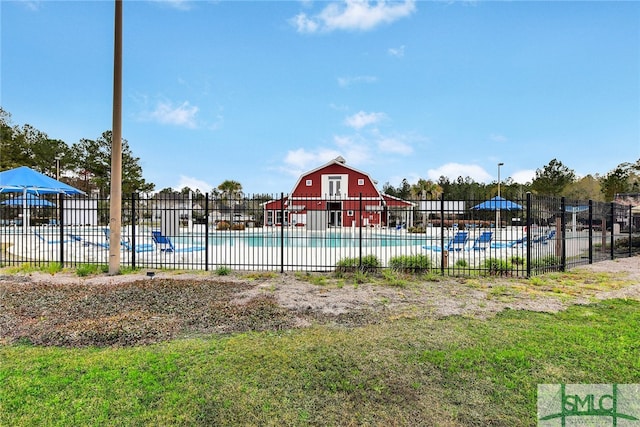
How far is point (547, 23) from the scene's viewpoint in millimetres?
10453

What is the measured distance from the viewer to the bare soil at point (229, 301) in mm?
4855

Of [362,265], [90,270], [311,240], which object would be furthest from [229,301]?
[311,240]

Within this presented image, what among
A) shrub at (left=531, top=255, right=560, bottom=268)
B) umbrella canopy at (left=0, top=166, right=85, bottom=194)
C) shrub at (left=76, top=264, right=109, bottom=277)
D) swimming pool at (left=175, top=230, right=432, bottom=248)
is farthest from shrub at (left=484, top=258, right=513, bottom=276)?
umbrella canopy at (left=0, top=166, right=85, bottom=194)

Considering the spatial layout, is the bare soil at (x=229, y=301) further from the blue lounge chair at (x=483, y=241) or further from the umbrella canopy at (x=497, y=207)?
the blue lounge chair at (x=483, y=241)

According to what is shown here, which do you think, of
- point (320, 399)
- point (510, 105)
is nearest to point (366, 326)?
point (320, 399)

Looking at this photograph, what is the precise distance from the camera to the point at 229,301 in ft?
21.1

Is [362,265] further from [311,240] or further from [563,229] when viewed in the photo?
[563,229]

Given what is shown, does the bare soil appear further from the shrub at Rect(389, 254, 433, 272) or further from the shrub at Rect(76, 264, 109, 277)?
the shrub at Rect(389, 254, 433, 272)

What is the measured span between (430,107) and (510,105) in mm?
3727

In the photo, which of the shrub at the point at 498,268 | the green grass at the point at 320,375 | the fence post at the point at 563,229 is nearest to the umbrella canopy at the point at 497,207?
the fence post at the point at 563,229

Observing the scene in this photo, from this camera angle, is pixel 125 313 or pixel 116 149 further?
pixel 116 149

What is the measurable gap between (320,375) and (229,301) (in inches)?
135

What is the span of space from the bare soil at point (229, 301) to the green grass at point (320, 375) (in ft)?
1.71

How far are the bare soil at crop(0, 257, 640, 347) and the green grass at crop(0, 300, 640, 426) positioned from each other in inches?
20.5
